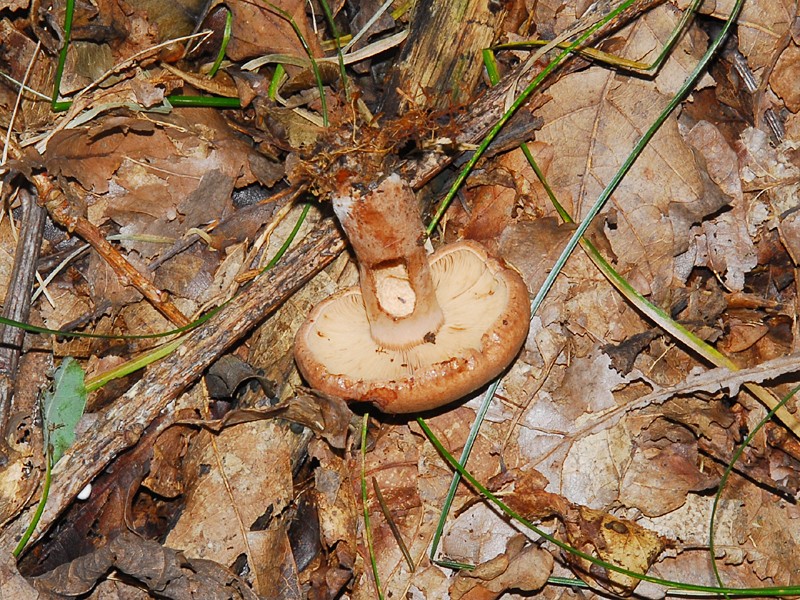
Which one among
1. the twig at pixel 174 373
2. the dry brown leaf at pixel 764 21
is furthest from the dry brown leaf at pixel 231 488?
the dry brown leaf at pixel 764 21

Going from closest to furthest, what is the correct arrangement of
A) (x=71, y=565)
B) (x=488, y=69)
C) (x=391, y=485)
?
(x=71, y=565) < (x=391, y=485) < (x=488, y=69)

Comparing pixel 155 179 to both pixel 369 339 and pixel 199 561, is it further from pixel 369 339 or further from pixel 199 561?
pixel 199 561

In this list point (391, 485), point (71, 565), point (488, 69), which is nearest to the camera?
point (71, 565)

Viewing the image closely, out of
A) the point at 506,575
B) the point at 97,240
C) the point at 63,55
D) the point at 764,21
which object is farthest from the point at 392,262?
the point at 764,21

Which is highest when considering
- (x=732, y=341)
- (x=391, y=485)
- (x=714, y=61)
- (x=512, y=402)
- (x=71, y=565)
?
(x=714, y=61)

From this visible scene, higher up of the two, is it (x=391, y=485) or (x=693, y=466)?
(x=693, y=466)

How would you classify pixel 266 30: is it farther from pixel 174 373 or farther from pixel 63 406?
pixel 63 406

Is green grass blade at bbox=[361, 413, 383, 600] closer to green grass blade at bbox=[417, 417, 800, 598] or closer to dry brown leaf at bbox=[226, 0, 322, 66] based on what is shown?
green grass blade at bbox=[417, 417, 800, 598]

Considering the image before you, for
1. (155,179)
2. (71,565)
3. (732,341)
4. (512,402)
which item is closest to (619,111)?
(732,341)
